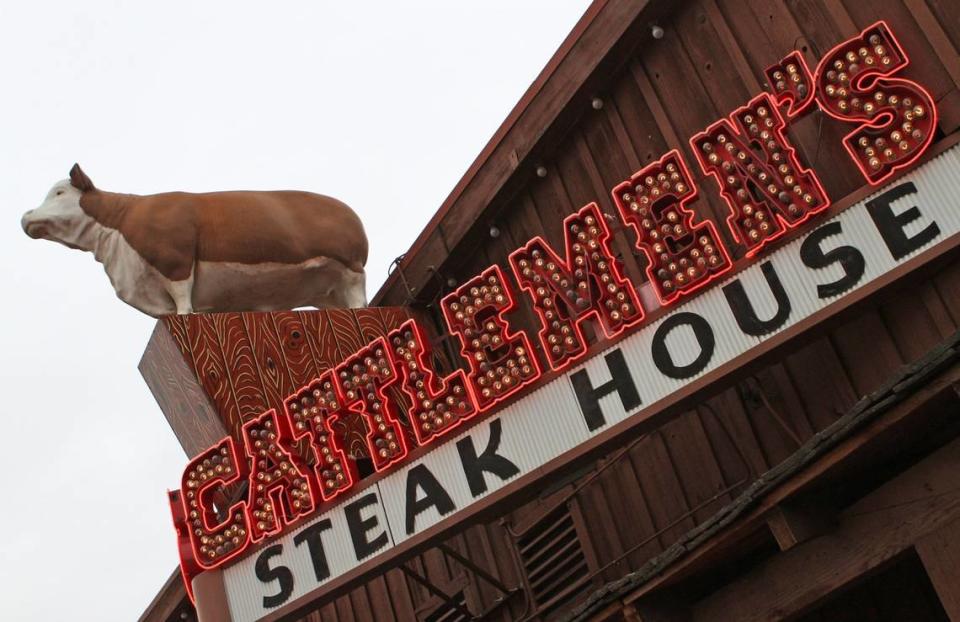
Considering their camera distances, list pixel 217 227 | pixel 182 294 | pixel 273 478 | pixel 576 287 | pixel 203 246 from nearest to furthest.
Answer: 1. pixel 576 287
2. pixel 273 478
3. pixel 182 294
4. pixel 203 246
5. pixel 217 227

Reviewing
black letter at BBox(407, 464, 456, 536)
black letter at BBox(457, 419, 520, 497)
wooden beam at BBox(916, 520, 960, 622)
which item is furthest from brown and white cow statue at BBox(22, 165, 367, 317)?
wooden beam at BBox(916, 520, 960, 622)

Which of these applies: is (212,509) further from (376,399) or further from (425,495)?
(425,495)

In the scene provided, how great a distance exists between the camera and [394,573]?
14453 mm

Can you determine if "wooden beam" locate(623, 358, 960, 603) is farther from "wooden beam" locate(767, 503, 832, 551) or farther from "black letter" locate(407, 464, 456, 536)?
"black letter" locate(407, 464, 456, 536)

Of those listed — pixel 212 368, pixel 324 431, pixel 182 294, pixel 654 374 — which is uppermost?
pixel 182 294

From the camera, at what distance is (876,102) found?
392 inches

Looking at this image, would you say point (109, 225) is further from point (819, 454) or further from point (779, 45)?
point (819, 454)

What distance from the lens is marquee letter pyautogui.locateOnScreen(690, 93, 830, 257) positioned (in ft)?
32.2

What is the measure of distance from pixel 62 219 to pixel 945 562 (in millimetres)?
11865

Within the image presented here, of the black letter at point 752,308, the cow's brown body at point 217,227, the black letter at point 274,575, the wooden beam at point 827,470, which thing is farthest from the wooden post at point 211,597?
the black letter at point 752,308

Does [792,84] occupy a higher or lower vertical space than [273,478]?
higher

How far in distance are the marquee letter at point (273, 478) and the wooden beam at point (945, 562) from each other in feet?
21.6

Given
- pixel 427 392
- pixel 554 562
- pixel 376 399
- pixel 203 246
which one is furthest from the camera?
pixel 203 246

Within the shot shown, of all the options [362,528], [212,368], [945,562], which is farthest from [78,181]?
[945,562]
